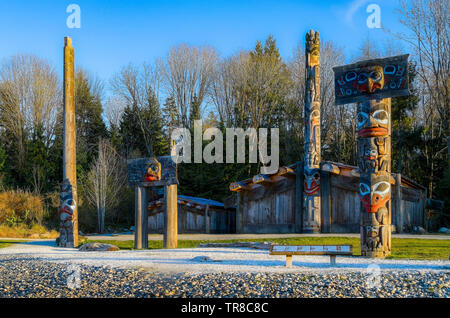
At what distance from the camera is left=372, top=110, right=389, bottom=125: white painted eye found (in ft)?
43.4

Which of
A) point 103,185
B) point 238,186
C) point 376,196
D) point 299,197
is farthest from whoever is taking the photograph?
point 103,185

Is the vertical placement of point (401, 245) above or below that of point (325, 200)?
below

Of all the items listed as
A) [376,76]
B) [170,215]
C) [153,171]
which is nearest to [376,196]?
[376,76]

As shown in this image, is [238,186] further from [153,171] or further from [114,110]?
[114,110]

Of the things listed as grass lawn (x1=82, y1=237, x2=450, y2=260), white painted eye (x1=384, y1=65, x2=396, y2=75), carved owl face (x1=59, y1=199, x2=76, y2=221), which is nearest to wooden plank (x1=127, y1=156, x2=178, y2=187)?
grass lawn (x1=82, y1=237, x2=450, y2=260)

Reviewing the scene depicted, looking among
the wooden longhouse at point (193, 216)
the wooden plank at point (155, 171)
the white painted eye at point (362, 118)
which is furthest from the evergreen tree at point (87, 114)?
the white painted eye at point (362, 118)

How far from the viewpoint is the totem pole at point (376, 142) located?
1298cm

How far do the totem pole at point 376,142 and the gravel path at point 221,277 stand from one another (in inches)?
39.3

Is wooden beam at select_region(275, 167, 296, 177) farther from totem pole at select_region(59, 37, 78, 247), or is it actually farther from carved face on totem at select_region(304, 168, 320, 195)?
totem pole at select_region(59, 37, 78, 247)

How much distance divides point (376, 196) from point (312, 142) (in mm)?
10910

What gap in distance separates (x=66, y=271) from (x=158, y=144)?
2847 centimetres

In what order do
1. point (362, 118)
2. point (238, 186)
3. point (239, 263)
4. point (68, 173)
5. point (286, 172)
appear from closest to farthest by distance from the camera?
point (239, 263) < point (362, 118) < point (68, 173) < point (286, 172) < point (238, 186)

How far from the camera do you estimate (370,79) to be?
13375 mm
